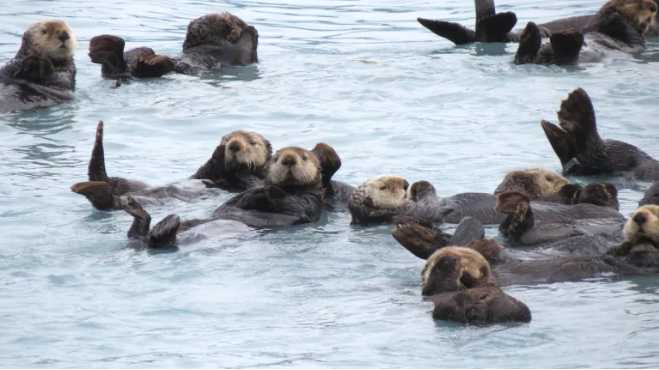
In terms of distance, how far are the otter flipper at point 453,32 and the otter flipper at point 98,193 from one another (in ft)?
17.7

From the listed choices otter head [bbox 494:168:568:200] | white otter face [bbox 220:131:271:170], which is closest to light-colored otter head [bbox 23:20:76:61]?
white otter face [bbox 220:131:271:170]

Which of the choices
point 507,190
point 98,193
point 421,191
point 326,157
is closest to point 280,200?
point 326,157

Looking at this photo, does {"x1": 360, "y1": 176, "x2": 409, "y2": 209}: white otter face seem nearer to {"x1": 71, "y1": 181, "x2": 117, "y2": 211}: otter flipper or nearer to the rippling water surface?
the rippling water surface

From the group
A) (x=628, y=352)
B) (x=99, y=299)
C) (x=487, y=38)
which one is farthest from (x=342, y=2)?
(x=628, y=352)

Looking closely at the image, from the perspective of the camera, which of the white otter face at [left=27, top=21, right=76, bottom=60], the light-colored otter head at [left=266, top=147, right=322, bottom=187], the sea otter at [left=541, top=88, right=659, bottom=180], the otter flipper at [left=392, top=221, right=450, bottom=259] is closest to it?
the otter flipper at [left=392, top=221, right=450, bottom=259]

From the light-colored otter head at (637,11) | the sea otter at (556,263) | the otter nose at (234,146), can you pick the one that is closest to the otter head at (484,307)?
the sea otter at (556,263)

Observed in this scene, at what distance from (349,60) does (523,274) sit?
681 cm

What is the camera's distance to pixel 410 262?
285 inches

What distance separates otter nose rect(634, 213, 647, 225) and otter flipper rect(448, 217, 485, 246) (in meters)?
0.79

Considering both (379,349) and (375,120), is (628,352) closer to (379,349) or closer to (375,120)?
(379,349)

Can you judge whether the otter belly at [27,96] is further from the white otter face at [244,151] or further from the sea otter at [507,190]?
the sea otter at [507,190]

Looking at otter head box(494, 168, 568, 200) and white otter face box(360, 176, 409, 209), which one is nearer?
white otter face box(360, 176, 409, 209)

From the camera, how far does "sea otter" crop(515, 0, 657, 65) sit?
40.2ft

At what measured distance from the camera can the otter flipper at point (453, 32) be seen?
13.2m
